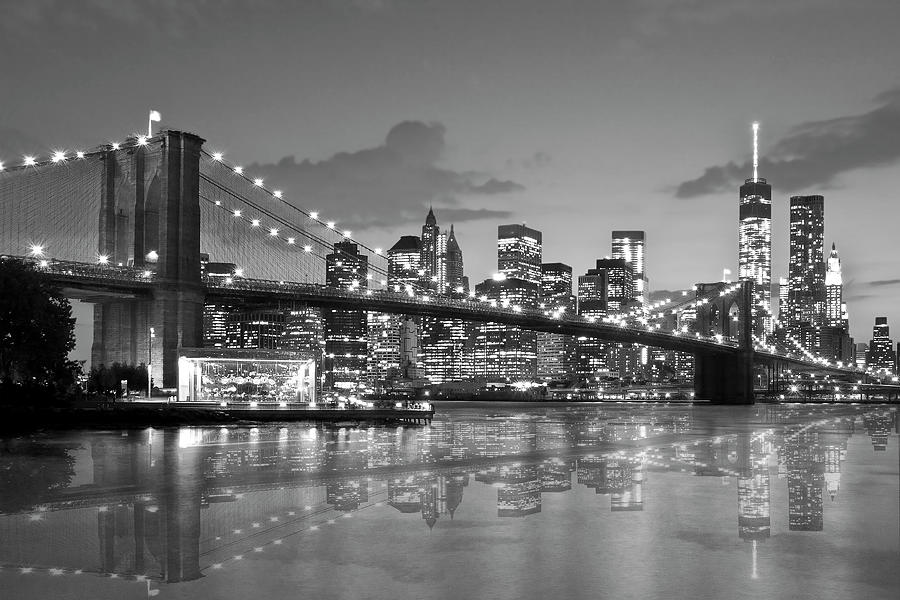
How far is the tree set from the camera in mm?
46938

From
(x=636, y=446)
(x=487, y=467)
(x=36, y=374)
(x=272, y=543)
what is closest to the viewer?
(x=272, y=543)

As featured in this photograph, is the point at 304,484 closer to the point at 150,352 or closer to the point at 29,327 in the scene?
the point at 29,327

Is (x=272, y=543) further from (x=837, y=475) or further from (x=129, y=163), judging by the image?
(x=129, y=163)

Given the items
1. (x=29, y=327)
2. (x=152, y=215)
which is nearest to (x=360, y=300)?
(x=152, y=215)

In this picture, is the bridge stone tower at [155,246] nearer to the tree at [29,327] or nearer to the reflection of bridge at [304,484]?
the tree at [29,327]

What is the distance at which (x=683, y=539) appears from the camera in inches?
547

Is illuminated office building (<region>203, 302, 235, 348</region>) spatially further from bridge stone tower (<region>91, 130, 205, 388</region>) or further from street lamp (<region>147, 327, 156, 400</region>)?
street lamp (<region>147, 327, 156, 400</region>)

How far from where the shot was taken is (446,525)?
1523 centimetres

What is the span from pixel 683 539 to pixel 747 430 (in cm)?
3315

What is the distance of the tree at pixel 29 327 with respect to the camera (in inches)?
1848

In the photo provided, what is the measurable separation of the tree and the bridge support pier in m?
75.6

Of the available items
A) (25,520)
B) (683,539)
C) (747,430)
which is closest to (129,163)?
(747,430)

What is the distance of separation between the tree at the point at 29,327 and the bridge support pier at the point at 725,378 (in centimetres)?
7558

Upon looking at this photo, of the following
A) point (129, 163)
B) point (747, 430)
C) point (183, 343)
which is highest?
point (129, 163)
